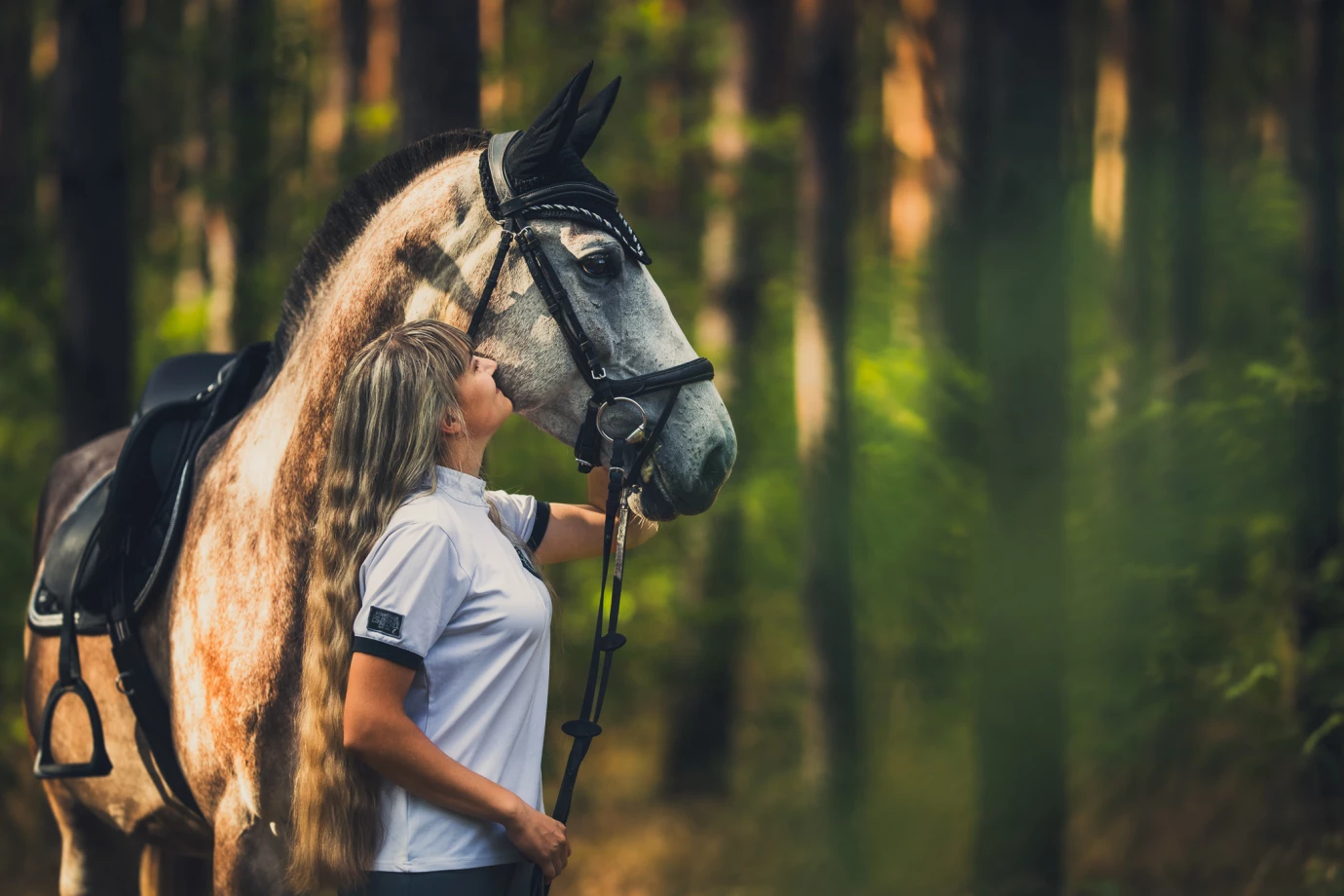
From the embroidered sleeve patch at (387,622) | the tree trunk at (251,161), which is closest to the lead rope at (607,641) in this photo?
the embroidered sleeve patch at (387,622)

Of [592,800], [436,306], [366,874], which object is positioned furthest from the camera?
[592,800]

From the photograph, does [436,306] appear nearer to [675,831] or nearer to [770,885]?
[770,885]

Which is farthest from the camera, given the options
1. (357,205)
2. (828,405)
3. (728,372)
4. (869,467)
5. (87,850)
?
(728,372)

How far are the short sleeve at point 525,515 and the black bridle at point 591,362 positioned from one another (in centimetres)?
24

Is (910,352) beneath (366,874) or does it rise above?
above

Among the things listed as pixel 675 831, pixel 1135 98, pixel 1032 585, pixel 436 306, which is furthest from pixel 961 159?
pixel 1135 98

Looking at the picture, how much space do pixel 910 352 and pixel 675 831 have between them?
179 inches

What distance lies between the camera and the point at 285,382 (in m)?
3.05

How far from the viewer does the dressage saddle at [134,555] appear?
3127 mm

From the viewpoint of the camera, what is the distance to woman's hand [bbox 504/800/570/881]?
226 cm

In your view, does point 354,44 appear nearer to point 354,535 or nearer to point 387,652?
point 354,535

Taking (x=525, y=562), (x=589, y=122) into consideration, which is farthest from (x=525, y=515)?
(x=589, y=122)

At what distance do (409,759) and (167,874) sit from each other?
236 cm

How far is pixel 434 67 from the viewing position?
4.57 m
